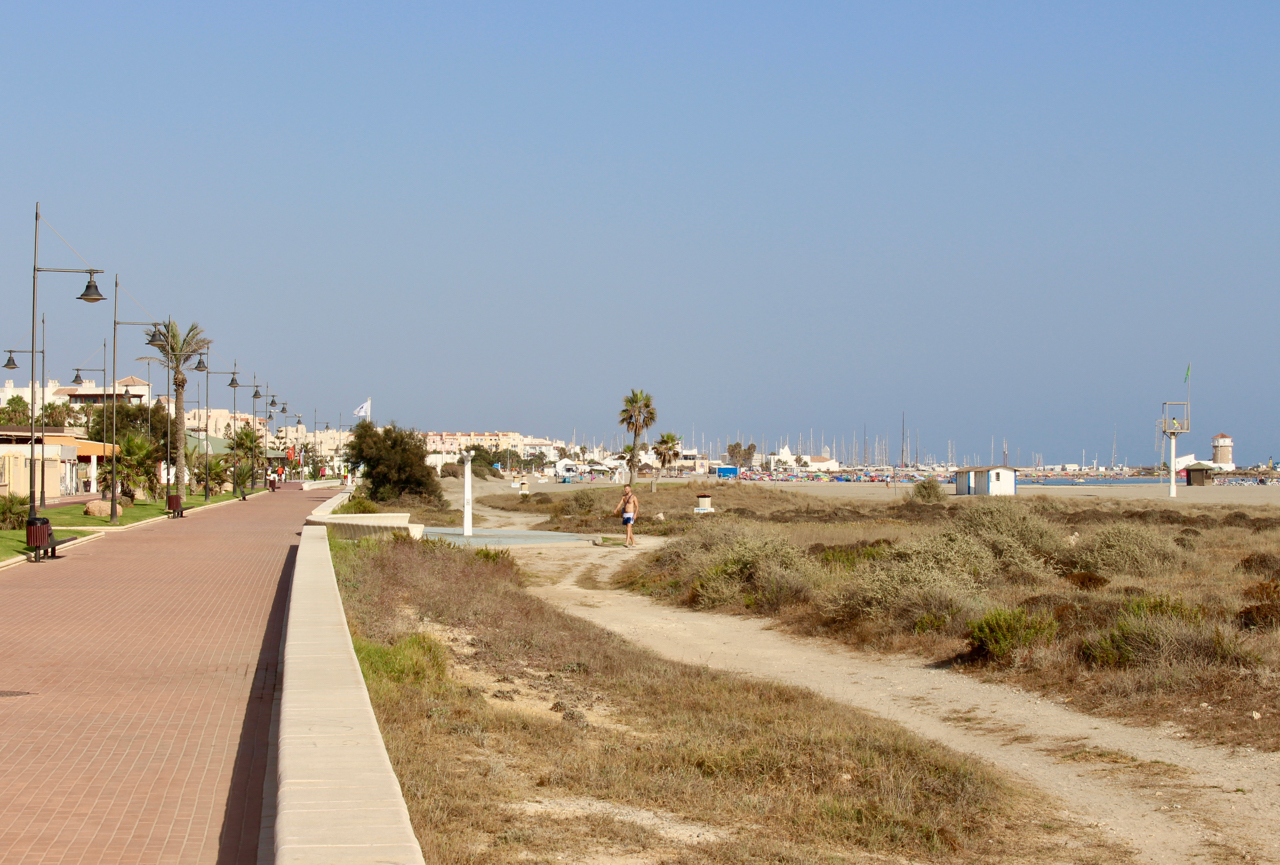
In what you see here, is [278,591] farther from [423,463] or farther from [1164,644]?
[423,463]

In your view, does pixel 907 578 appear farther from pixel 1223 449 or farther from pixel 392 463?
pixel 1223 449

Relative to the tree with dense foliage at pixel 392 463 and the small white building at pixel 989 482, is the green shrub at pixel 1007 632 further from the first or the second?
the small white building at pixel 989 482

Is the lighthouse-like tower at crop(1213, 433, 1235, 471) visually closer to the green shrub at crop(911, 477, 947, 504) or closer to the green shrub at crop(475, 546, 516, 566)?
the green shrub at crop(911, 477, 947, 504)

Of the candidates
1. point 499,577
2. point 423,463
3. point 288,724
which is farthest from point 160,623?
point 423,463

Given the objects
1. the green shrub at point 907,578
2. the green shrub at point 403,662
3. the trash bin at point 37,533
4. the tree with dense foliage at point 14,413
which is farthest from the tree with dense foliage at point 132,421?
the green shrub at point 403,662

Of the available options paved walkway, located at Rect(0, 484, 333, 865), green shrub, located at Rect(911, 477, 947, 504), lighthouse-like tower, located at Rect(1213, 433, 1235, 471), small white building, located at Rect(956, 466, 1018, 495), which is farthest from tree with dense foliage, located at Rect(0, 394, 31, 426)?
lighthouse-like tower, located at Rect(1213, 433, 1235, 471)

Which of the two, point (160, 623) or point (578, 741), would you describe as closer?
point (578, 741)

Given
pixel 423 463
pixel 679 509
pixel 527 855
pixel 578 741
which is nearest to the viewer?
pixel 527 855

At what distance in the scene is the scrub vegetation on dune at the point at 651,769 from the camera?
20.3ft

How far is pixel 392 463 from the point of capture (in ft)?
179

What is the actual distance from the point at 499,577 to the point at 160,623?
949cm

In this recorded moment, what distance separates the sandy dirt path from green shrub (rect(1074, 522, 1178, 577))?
8.34 m

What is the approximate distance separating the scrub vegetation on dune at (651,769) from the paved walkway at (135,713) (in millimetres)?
979

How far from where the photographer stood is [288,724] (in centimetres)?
576
